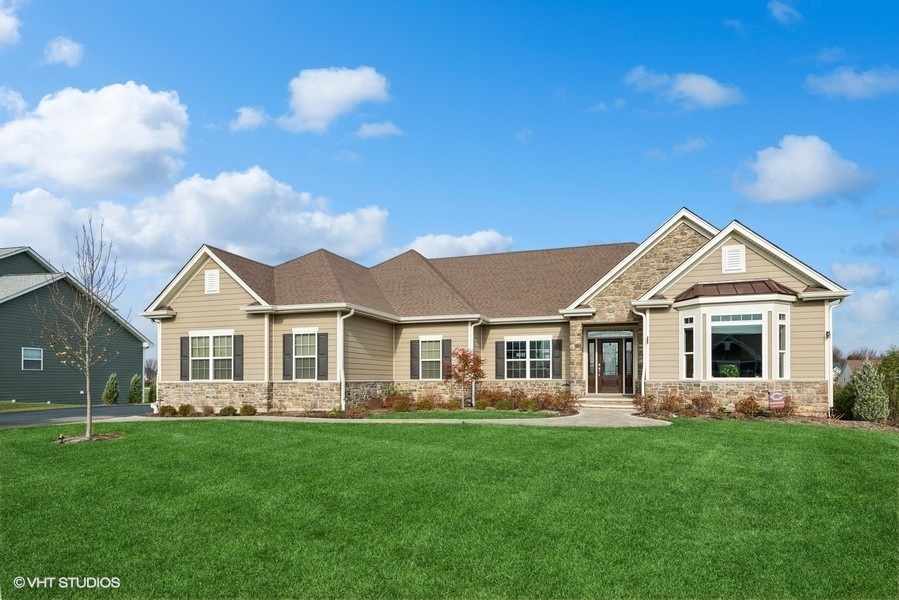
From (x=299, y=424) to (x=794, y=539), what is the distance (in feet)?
39.8

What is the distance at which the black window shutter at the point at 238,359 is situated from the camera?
72.6 ft

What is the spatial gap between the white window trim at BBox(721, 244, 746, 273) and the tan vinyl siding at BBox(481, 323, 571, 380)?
5.88 m

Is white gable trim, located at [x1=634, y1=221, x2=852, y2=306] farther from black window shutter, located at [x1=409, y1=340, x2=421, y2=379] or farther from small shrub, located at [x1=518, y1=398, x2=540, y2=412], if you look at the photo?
black window shutter, located at [x1=409, y1=340, x2=421, y2=379]

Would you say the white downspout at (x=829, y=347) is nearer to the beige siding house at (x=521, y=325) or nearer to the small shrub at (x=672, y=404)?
the beige siding house at (x=521, y=325)

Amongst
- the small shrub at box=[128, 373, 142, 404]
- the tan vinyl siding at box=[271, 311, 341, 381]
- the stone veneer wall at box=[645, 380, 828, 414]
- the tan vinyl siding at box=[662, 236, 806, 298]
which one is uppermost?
the tan vinyl siding at box=[662, 236, 806, 298]

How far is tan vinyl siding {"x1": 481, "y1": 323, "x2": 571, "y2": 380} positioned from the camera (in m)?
23.7

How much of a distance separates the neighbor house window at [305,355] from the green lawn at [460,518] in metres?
8.18

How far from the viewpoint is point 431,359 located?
24266mm

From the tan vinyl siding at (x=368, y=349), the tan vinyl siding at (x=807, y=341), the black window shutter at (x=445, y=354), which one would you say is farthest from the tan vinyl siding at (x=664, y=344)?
the tan vinyl siding at (x=368, y=349)

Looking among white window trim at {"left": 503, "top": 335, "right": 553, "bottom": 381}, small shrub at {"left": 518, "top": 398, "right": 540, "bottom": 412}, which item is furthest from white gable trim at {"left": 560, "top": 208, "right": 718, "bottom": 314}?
small shrub at {"left": 518, "top": 398, "right": 540, "bottom": 412}

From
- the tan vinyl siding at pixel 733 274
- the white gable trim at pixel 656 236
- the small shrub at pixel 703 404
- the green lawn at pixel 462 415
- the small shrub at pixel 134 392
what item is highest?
the white gable trim at pixel 656 236

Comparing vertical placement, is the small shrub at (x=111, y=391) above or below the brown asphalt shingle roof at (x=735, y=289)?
below

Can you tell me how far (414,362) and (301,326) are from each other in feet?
14.9

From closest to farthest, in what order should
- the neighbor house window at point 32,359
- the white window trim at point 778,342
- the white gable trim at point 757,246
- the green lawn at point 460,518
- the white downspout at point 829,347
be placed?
the green lawn at point 460,518 → the white downspout at point 829,347 → the white window trim at point 778,342 → the white gable trim at point 757,246 → the neighbor house window at point 32,359
